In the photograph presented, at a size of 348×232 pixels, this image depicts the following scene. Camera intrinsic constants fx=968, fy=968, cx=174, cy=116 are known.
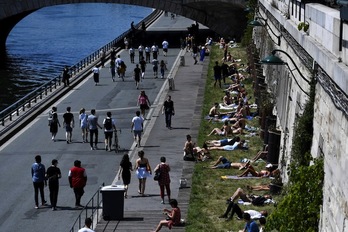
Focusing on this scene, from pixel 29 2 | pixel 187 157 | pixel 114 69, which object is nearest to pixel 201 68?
pixel 114 69

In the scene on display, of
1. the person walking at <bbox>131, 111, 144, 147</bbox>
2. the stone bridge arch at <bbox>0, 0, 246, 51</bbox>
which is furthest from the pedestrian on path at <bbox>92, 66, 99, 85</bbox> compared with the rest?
the stone bridge arch at <bbox>0, 0, 246, 51</bbox>

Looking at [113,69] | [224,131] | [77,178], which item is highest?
[77,178]

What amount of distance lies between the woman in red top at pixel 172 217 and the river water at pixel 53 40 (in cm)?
3256

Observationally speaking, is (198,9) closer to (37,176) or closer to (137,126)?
(137,126)

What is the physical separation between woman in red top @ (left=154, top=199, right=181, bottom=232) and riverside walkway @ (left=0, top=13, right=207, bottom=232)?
24 centimetres

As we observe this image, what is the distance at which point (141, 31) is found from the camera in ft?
265

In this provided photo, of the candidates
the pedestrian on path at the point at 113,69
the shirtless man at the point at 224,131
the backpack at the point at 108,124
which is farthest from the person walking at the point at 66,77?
the backpack at the point at 108,124

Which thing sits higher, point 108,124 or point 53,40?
point 108,124

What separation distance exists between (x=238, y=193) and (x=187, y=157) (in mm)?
6273

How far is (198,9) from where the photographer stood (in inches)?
3066

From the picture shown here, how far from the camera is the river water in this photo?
68688 mm

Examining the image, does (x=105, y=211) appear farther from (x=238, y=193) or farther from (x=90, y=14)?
(x=90, y=14)

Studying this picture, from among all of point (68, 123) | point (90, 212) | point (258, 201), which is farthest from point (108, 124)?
point (258, 201)

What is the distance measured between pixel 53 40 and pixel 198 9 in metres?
26.6
